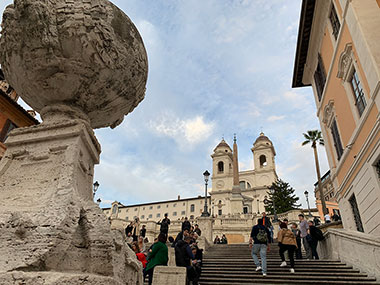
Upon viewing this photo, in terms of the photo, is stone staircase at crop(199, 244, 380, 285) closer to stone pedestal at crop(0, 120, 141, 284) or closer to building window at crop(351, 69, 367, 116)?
stone pedestal at crop(0, 120, 141, 284)

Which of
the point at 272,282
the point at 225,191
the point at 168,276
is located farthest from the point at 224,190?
the point at 168,276

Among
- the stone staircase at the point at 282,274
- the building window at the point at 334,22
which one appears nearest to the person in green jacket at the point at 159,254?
the stone staircase at the point at 282,274

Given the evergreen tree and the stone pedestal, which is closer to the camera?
the stone pedestal

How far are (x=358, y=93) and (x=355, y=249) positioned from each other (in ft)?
19.8

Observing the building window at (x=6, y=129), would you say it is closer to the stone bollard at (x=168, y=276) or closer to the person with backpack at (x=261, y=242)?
the stone bollard at (x=168, y=276)

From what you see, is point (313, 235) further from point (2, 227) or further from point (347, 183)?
point (2, 227)

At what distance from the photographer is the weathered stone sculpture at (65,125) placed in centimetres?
198

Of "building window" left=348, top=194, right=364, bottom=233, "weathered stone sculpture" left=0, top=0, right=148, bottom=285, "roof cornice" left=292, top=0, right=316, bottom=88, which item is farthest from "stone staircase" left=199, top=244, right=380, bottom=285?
"roof cornice" left=292, top=0, right=316, bottom=88

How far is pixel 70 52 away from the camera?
2721 mm

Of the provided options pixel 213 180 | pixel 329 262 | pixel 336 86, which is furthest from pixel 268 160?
pixel 329 262

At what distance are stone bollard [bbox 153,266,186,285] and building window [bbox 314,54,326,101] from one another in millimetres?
13153

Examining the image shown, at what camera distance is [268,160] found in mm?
68562

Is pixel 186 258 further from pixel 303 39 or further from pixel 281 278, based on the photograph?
pixel 303 39

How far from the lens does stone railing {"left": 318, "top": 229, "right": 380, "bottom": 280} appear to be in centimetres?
639
